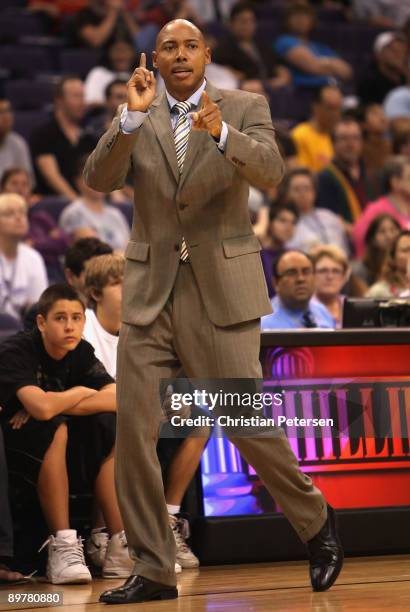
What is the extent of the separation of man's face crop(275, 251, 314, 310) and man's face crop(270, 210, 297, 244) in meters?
2.05

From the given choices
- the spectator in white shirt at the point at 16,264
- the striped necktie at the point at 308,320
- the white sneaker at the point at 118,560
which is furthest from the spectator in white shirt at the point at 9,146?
the white sneaker at the point at 118,560

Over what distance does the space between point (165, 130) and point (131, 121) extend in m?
0.25

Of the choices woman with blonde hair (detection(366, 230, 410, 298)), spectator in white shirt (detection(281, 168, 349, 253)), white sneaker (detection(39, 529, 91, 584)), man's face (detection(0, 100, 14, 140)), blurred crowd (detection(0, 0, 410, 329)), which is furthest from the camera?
man's face (detection(0, 100, 14, 140))

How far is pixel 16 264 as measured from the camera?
7.79 meters

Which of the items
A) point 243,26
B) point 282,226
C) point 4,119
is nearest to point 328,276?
point 282,226

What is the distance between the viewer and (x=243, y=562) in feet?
16.9

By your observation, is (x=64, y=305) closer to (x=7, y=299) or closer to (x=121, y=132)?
(x=121, y=132)

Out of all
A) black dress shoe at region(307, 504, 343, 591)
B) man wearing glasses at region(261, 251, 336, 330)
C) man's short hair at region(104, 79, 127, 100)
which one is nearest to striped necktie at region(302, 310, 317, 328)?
man wearing glasses at region(261, 251, 336, 330)

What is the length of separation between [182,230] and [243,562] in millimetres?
1649

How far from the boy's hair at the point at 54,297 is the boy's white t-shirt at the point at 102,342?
429 mm

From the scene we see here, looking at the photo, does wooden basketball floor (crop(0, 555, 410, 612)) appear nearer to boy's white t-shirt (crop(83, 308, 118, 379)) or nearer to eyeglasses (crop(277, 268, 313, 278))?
boy's white t-shirt (crop(83, 308, 118, 379))

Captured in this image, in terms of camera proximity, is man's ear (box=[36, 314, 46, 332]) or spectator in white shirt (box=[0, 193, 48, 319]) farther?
spectator in white shirt (box=[0, 193, 48, 319])

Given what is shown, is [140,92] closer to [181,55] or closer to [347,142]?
[181,55]

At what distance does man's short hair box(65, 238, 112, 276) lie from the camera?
20.1 ft
